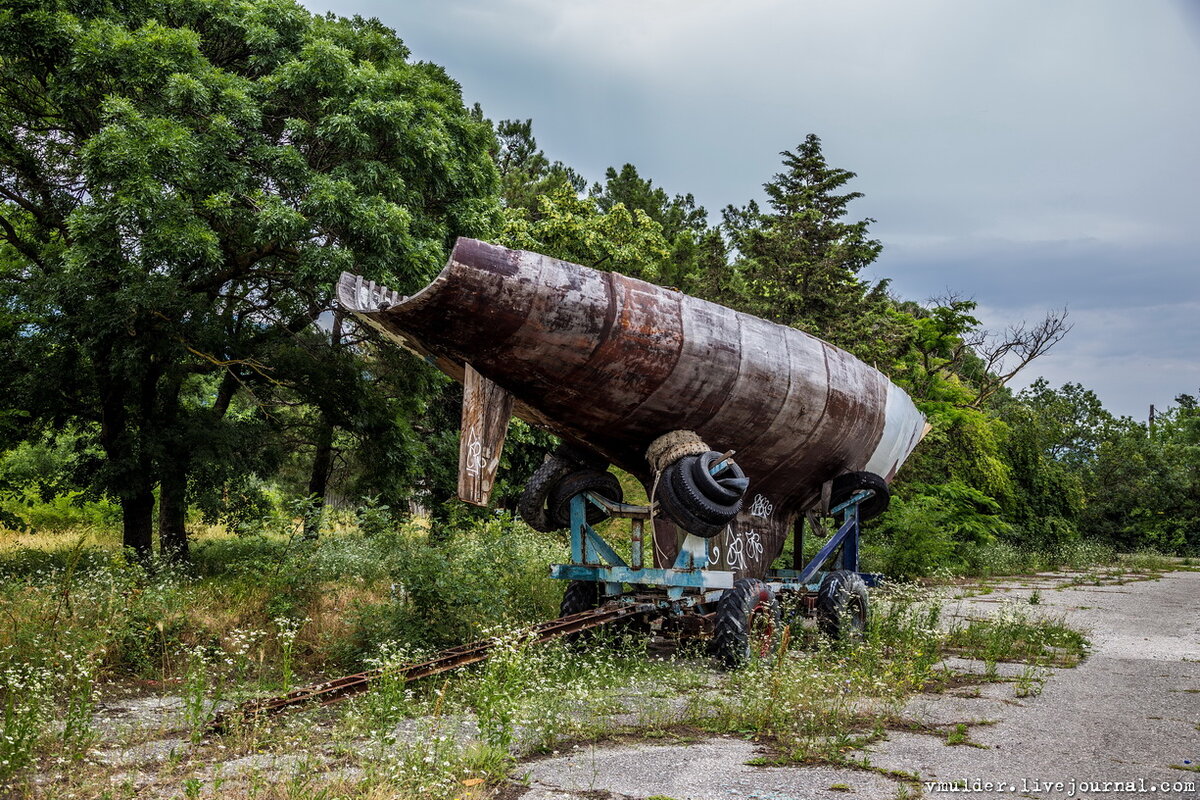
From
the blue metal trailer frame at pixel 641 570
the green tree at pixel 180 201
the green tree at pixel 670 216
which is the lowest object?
the blue metal trailer frame at pixel 641 570

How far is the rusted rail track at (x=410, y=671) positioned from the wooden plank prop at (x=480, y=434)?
132cm

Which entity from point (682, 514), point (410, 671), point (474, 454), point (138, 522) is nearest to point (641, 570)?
point (682, 514)

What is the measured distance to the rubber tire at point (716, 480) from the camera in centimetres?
811

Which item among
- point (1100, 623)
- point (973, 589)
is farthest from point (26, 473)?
point (973, 589)

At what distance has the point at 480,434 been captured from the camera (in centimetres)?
813

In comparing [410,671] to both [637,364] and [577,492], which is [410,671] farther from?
[577,492]

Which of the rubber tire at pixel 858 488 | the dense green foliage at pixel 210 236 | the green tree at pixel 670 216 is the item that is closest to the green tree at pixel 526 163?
the green tree at pixel 670 216

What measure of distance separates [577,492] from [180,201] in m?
5.97

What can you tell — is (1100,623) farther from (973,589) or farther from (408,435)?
(408,435)

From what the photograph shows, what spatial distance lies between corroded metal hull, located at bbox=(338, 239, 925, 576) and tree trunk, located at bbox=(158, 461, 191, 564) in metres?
6.04

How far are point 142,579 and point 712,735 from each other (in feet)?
24.2

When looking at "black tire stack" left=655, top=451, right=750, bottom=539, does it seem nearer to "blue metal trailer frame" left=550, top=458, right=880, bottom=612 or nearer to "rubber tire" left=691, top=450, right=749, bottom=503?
"rubber tire" left=691, top=450, right=749, bottom=503

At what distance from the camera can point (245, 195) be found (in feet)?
38.2

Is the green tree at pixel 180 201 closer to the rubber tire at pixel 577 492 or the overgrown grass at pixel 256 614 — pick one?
the overgrown grass at pixel 256 614
